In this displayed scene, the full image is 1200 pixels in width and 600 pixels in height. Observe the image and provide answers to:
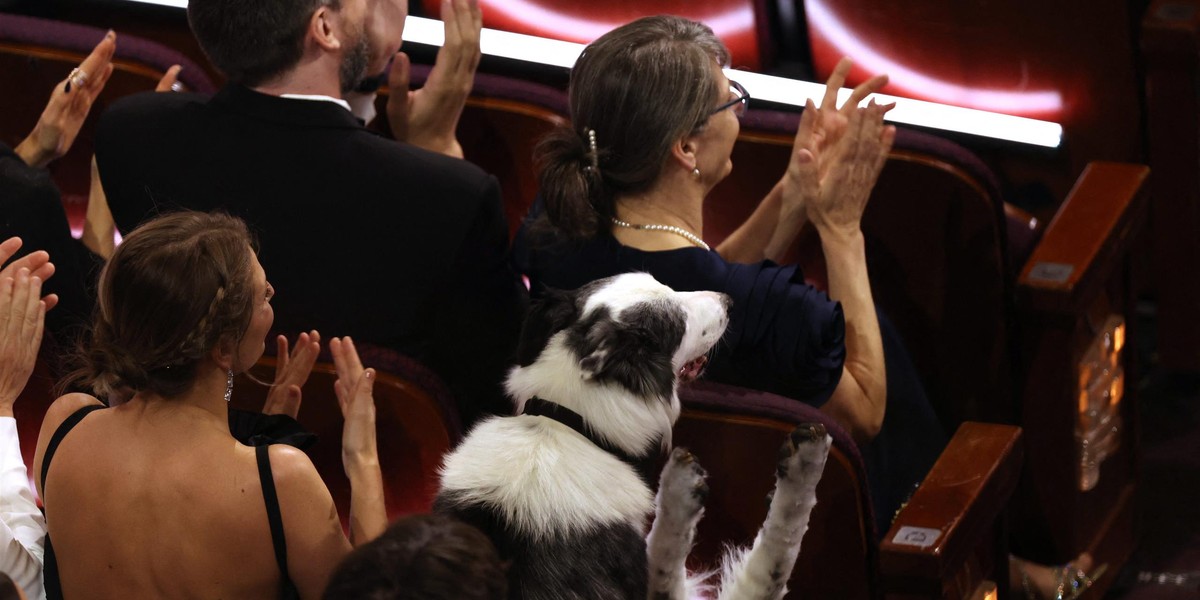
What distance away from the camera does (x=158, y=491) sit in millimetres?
1661

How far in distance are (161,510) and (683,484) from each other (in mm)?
650

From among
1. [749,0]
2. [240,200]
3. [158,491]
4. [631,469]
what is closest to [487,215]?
[240,200]

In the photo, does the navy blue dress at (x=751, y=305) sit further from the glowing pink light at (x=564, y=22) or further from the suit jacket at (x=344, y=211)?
the glowing pink light at (x=564, y=22)

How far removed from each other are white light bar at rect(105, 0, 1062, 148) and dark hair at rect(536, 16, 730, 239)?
0.74m

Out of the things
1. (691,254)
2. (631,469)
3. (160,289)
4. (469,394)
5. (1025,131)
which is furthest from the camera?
(1025,131)

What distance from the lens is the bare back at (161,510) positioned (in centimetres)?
166

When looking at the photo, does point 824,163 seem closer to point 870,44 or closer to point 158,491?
point 870,44

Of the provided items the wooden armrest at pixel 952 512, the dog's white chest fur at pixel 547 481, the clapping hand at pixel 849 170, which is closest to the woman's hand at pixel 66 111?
the dog's white chest fur at pixel 547 481

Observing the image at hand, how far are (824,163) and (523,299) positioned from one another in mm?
563

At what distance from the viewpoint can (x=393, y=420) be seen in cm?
196

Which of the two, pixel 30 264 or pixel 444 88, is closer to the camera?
pixel 30 264

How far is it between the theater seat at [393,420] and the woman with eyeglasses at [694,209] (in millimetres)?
369

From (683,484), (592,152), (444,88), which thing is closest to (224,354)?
(683,484)

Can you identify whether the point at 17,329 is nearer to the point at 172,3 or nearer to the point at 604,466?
the point at 604,466
